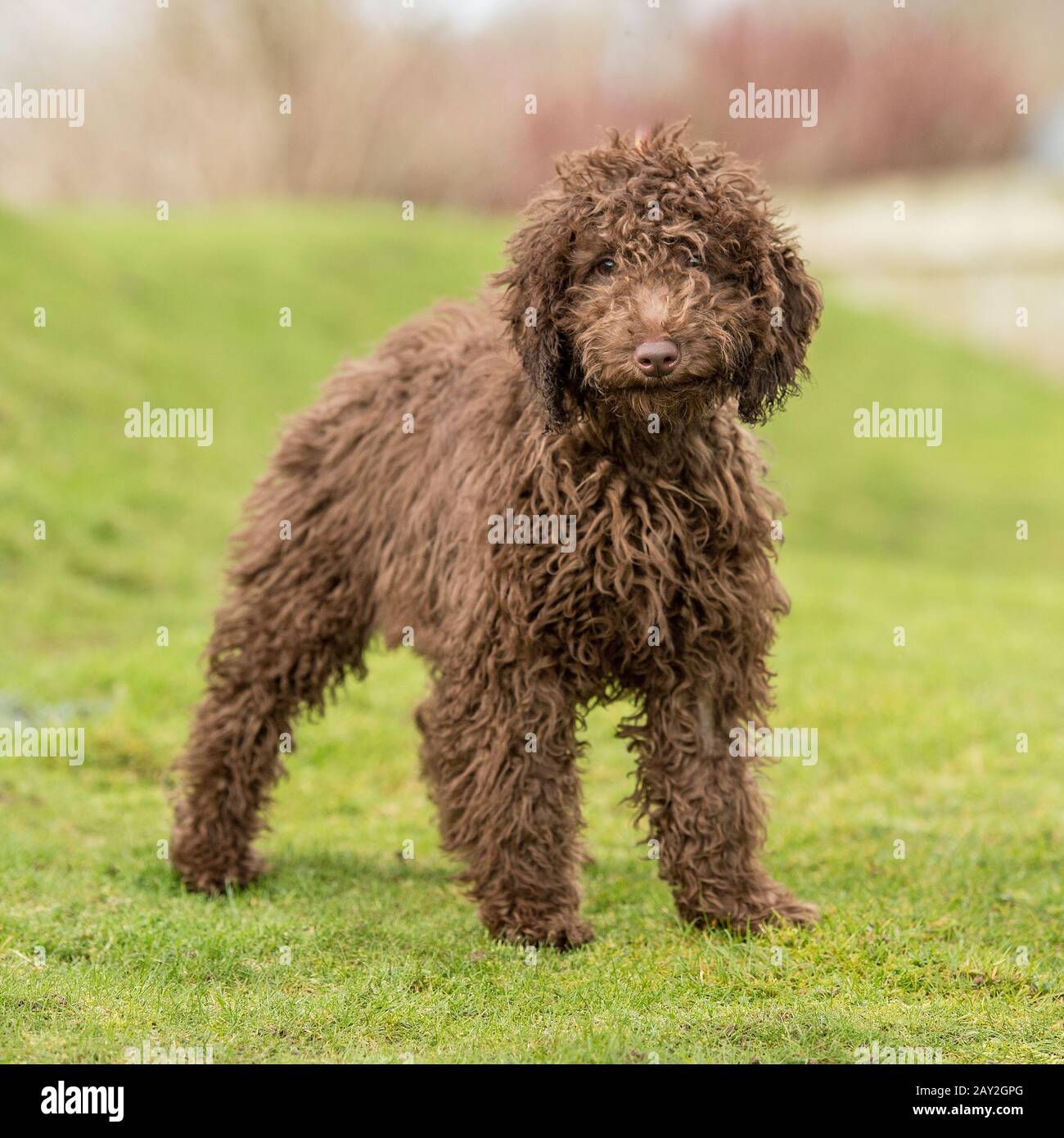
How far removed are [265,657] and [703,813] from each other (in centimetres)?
203

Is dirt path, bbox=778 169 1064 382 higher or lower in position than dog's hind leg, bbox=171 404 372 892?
higher

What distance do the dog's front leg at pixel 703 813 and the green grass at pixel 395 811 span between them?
6.7 inches

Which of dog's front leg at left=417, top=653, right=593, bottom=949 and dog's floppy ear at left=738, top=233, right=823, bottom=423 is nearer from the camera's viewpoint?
dog's floppy ear at left=738, top=233, right=823, bottom=423

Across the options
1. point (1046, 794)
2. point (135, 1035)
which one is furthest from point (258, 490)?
point (1046, 794)

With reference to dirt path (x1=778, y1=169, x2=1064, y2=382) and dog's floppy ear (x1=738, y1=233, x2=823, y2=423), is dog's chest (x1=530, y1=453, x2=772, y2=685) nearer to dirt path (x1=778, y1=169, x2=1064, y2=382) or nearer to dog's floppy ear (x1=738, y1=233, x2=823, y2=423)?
dog's floppy ear (x1=738, y1=233, x2=823, y2=423)

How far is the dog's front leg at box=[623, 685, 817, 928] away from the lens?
228 inches

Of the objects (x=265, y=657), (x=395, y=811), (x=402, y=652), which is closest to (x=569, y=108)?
(x=402, y=652)

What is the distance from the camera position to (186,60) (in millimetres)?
27781

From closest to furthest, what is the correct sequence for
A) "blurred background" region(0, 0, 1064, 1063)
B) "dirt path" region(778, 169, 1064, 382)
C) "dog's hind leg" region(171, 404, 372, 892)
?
"blurred background" region(0, 0, 1064, 1063) < "dog's hind leg" region(171, 404, 372, 892) < "dirt path" region(778, 169, 1064, 382)

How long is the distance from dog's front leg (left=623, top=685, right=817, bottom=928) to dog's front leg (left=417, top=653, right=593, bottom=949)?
304mm

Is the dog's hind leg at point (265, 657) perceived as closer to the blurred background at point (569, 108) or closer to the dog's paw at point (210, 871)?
the dog's paw at point (210, 871)

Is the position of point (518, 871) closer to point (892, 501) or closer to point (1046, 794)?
point (1046, 794)

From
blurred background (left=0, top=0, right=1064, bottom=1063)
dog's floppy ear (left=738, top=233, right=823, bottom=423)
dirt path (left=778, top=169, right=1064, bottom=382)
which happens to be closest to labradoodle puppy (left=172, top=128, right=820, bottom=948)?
dog's floppy ear (left=738, top=233, right=823, bottom=423)

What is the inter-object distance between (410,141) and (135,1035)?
90.7ft
